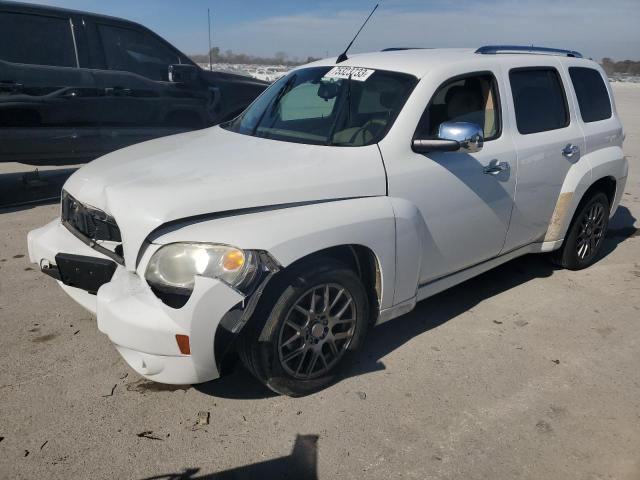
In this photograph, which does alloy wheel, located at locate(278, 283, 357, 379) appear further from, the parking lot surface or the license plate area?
the license plate area

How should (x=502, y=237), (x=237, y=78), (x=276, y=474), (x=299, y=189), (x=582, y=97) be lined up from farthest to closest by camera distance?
(x=237, y=78) → (x=582, y=97) → (x=502, y=237) → (x=299, y=189) → (x=276, y=474)

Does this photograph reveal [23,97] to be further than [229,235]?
Yes

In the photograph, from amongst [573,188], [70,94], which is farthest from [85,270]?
[70,94]

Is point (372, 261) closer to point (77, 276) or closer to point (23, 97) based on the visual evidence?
point (77, 276)

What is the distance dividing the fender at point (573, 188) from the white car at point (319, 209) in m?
0.01

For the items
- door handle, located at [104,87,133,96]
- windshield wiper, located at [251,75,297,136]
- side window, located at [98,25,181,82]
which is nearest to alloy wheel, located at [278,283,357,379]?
windshield wiper, located at [251,75,297,136]

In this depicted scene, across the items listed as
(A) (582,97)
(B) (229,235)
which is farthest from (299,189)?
(A) (582,97)

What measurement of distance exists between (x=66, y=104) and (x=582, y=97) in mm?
5444

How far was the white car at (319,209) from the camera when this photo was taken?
242 cm

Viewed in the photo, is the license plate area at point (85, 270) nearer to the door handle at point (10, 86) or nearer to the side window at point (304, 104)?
the side window at point (304, 104)

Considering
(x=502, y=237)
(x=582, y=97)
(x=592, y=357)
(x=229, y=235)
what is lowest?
(x=592, y=357)

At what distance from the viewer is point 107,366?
10.0 ft

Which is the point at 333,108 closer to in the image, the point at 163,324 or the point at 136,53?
the point at 163,324

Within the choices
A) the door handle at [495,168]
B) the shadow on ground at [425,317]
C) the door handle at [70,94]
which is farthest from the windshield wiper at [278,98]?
the door handle at [70,94]
